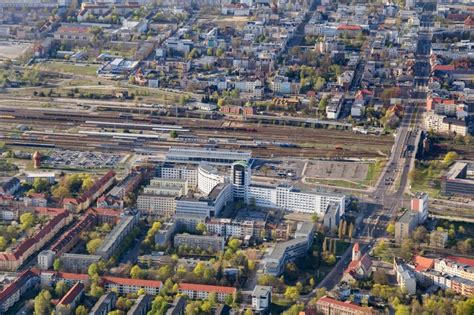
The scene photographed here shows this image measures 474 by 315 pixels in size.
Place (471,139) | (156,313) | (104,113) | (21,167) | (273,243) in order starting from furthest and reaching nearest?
(104,113), (471,139), (21,167), (273,243), (156,313)

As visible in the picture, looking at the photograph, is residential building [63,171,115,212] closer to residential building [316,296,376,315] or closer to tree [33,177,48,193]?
tree [33,177,48,193]

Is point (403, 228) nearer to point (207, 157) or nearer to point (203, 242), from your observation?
point (203, 242)

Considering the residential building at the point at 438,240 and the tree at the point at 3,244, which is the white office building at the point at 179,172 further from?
the residential building at the point at 438,240

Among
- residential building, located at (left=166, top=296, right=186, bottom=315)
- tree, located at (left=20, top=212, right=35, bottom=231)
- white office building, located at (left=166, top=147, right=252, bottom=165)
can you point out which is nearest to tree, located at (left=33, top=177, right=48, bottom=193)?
tree, located at (left=20, top=212, right=35, bottom=231)

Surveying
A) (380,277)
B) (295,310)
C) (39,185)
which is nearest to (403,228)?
(380,277)

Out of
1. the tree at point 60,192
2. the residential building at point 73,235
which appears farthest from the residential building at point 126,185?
the residential building at point 73,235

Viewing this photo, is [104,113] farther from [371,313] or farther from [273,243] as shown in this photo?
[371,313]

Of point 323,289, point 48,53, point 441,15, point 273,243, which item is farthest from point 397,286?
point 441,15
